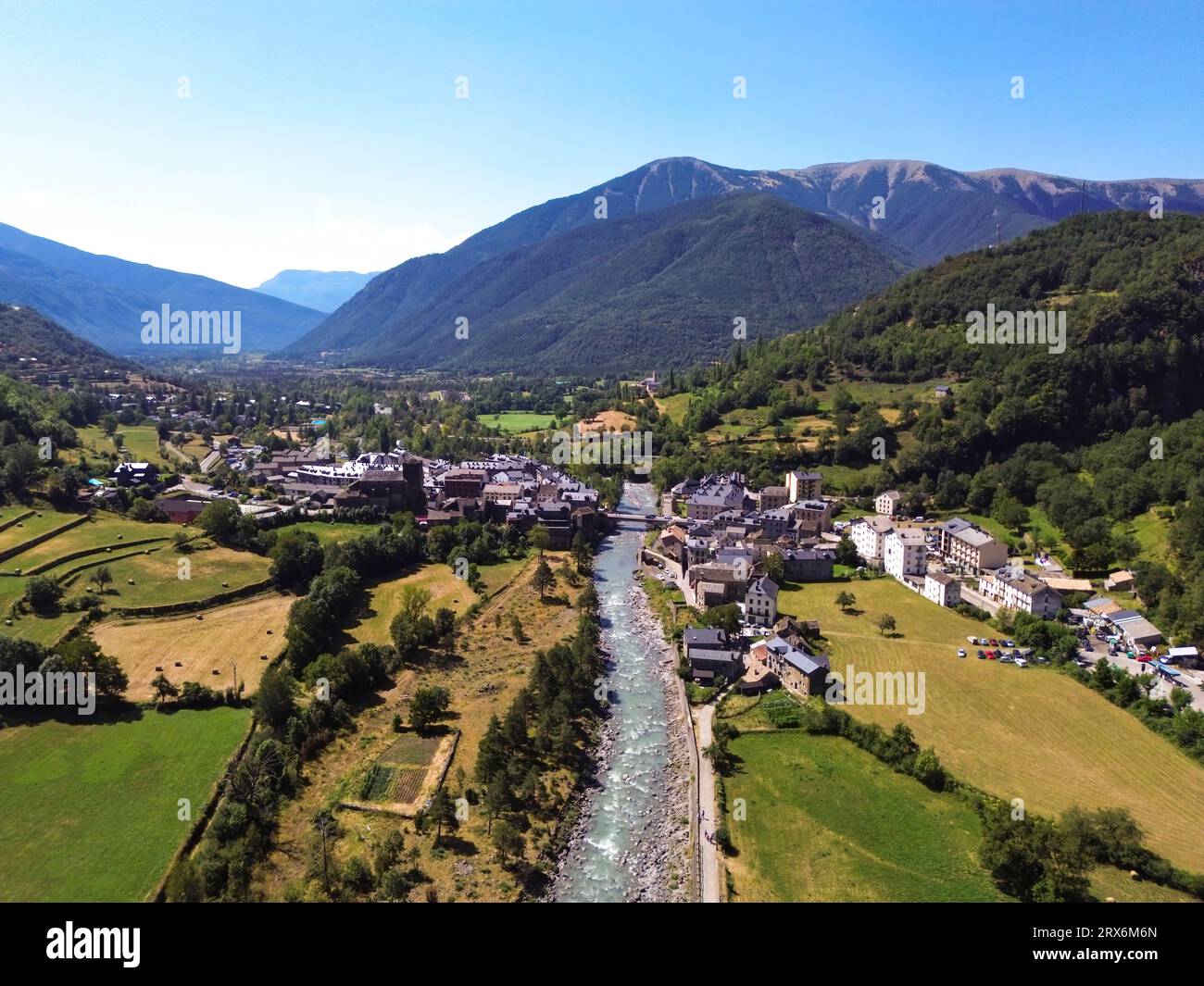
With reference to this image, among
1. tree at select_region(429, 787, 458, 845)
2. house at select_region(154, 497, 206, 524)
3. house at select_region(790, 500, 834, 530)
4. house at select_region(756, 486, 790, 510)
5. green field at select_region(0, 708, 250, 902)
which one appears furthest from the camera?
house at select_region(756, 486, 790, 510)

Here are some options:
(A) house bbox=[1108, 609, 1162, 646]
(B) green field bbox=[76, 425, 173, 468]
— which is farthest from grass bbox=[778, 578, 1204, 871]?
(B) green field bbox=[76, 425, 173, 468]

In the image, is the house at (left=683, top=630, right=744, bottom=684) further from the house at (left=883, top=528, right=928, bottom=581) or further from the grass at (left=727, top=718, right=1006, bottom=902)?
the house at (left=883, top=528, right=928, bottom=581)

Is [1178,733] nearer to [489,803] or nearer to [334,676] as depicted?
[489,803]

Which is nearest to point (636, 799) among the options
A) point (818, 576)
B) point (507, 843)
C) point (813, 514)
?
point (507, 843)

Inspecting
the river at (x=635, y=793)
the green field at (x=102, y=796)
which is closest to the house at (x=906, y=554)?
the river at (x=635, y=793)

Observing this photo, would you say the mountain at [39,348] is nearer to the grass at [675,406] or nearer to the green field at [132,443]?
the green field at [132,443]
